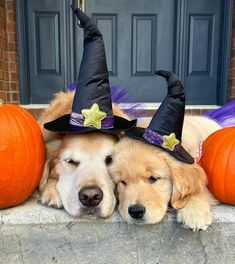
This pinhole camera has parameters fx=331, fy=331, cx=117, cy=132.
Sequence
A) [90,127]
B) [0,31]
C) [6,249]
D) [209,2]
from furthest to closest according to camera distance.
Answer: [209,2], [0,31], [90,127], [6,249]

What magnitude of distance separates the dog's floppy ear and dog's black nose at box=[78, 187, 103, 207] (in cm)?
39

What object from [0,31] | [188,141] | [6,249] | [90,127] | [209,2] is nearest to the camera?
[6,249]

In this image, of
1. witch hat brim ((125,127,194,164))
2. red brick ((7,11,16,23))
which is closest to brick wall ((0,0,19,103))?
red brick ((7,11,16,23))

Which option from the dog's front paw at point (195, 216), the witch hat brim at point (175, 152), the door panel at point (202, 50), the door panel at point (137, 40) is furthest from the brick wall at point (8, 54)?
the dog's front paw at point (195, 216)

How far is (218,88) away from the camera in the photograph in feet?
15.8

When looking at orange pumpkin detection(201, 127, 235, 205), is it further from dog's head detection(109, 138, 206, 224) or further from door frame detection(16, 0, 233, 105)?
door frame detection(16, 0, 233, 105)

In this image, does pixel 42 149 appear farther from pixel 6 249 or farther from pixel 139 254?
pixel 139 254

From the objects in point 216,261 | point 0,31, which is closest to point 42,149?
point 216,261

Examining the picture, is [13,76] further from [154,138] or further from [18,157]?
[154,138]

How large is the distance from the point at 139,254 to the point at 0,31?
3494 millimetres

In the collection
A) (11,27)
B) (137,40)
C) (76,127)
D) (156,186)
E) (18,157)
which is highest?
(11,27)

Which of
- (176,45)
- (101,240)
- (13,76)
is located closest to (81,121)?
(101,240)

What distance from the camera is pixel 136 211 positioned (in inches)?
64.1

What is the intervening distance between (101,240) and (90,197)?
24 centimetres
